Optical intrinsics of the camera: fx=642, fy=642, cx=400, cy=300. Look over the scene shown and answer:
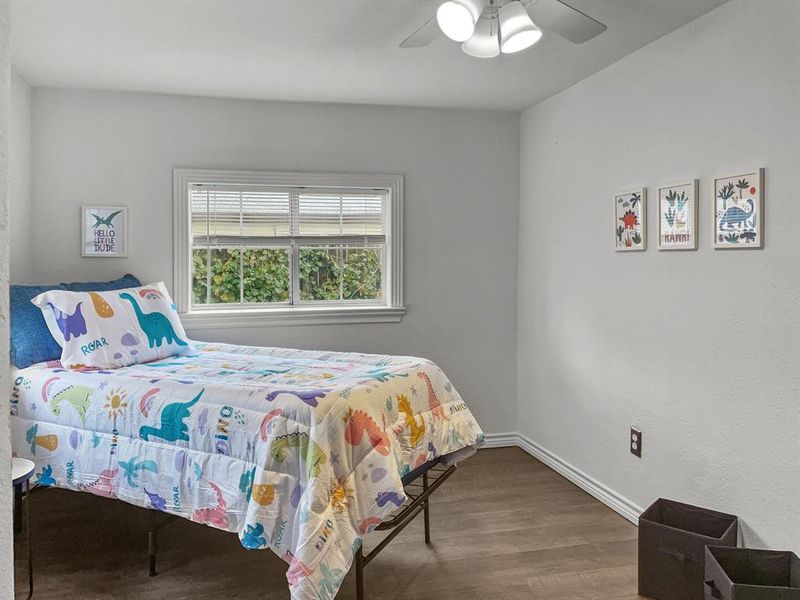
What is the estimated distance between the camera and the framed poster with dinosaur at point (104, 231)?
3.88m

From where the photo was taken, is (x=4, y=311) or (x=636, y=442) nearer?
A: (x=4, y=311)

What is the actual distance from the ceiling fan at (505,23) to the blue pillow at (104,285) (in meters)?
2.27

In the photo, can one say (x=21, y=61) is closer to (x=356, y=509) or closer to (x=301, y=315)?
(x=301, y=315)

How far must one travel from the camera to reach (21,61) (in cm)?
332

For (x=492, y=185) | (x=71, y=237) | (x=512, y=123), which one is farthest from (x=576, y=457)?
(x=71, y=237)

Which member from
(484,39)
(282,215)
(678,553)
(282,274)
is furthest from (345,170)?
(678,553)

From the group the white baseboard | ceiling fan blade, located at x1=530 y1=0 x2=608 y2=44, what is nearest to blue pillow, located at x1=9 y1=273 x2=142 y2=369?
ceiling fan blade, located at x1=530 y1=0 x2=608 y2=44

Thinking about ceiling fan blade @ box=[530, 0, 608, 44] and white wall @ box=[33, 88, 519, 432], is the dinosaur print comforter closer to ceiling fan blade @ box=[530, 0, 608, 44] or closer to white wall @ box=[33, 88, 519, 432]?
white wall @ box=[33, 88, 519, 432]

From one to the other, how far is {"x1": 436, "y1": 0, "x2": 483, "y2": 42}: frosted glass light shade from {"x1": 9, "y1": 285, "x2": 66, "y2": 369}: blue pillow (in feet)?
7.74

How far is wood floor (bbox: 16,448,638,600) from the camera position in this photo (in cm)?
261

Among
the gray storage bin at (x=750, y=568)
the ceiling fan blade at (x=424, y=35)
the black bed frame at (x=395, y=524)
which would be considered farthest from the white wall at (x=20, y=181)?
the gray storage bin at (x=750, y=568)

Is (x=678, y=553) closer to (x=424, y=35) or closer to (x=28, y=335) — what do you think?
(x=424, y=35)

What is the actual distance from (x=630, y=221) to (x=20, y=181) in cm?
334

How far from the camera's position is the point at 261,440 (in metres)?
2.27
